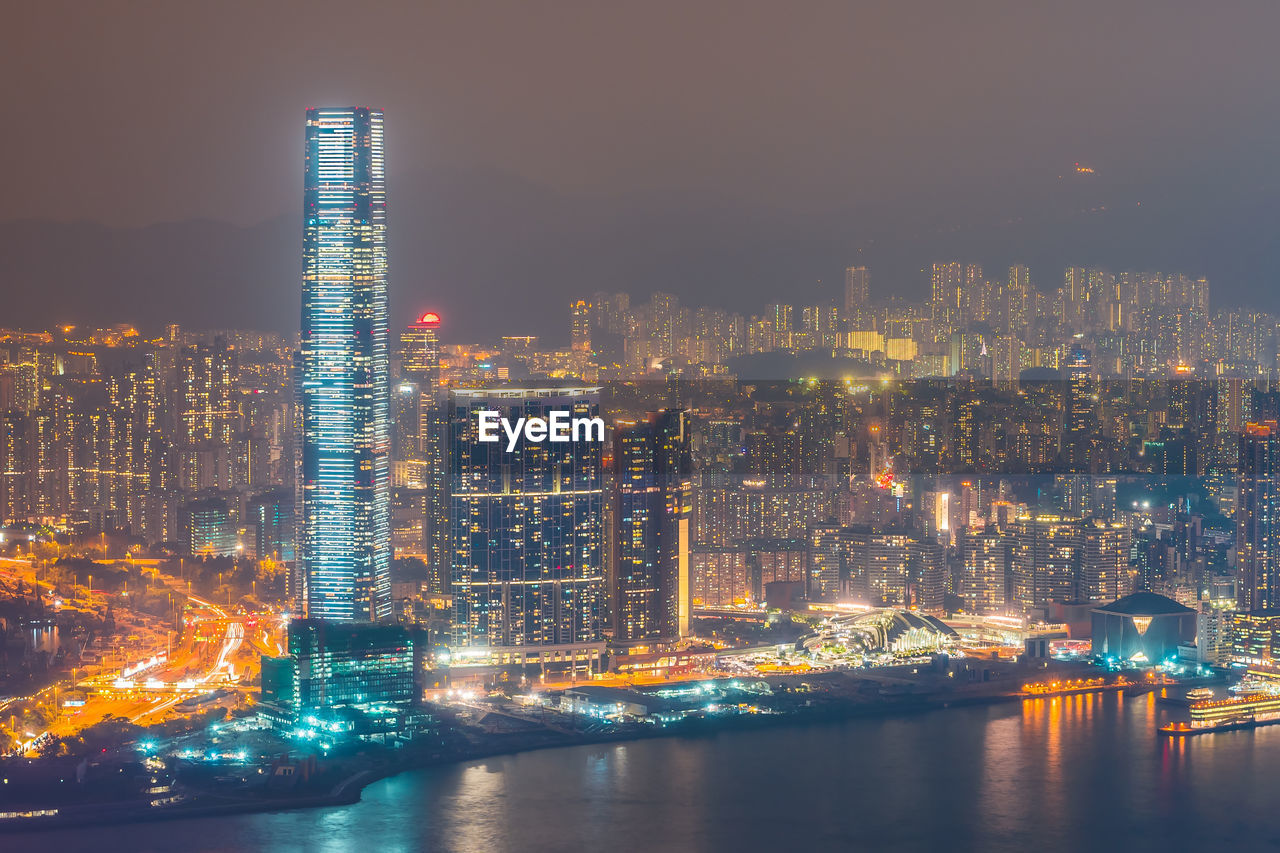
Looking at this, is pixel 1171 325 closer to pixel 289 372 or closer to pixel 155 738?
pixel 289 372

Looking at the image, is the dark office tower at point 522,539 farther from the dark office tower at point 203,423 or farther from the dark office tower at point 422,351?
the dark office tower at point 203,423

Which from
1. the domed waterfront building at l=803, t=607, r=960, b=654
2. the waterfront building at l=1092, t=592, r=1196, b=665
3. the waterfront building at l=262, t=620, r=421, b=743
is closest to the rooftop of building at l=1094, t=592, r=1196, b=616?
the waterfront building at l=1092, t=592, r=1196, b=665

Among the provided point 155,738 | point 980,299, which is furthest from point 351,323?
point 980,299

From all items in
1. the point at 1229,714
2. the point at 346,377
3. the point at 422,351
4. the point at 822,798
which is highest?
the point at 422,351

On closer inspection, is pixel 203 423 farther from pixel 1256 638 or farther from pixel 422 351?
pixel 1256 638

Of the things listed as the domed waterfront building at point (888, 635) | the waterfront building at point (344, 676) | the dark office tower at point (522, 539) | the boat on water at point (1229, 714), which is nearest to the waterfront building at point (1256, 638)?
the boat on water at point (1229, 714)

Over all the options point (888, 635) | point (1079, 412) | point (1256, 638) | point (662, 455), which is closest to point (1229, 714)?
point (1256, 638)
